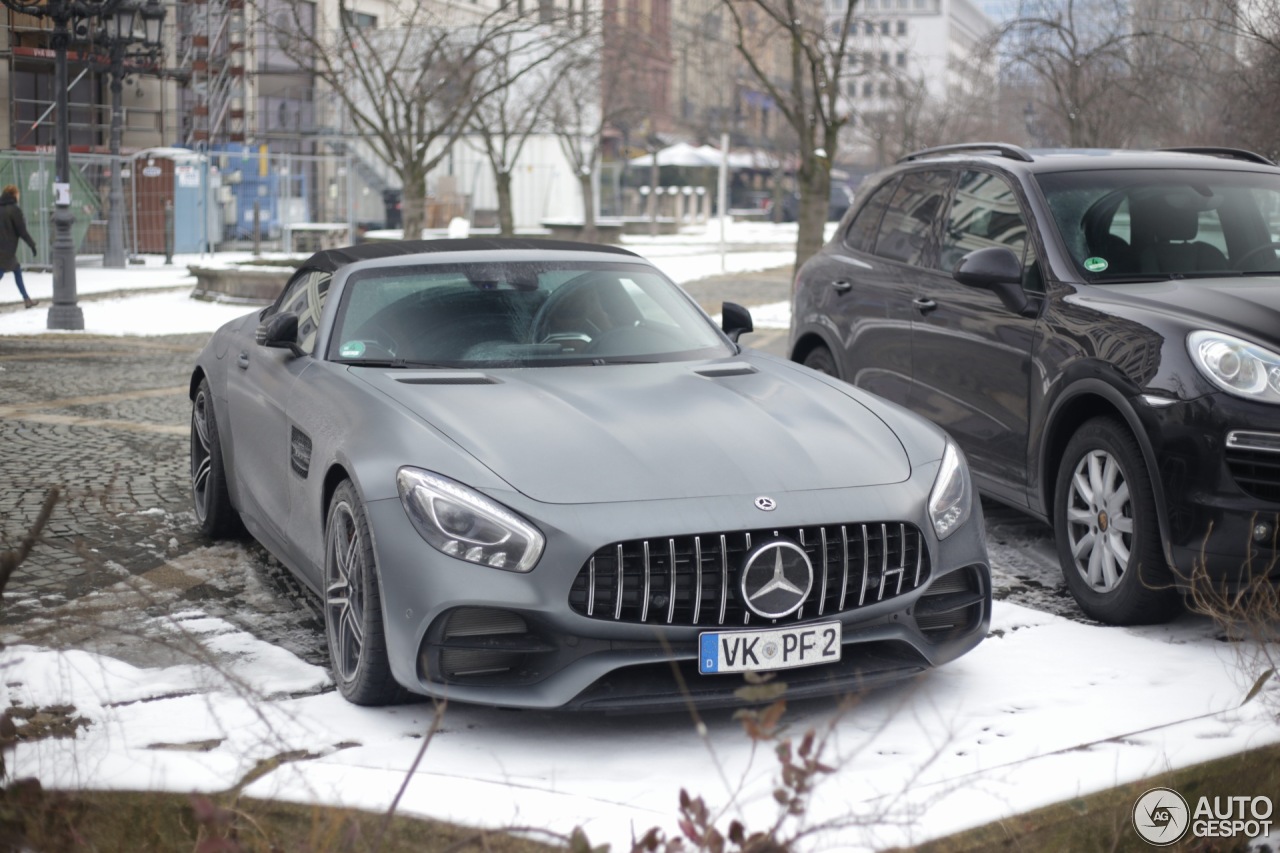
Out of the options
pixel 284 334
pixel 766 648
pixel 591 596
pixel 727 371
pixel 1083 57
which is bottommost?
pixel 766 648

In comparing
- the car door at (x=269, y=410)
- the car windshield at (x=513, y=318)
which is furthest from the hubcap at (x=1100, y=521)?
the car door at (x=269, y=410)

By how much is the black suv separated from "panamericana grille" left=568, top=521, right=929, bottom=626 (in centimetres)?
143

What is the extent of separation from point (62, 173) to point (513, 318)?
13.7 meters

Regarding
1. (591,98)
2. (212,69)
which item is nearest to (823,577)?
(591,98)

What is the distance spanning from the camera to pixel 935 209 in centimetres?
746

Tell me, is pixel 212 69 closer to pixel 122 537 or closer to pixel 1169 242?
pixel 122 537

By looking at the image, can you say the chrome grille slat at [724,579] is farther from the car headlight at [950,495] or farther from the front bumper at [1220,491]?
the front bumper at [1220,491]

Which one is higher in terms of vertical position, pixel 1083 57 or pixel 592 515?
pixel 1083 57

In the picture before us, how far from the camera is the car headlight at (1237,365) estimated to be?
5.11 m

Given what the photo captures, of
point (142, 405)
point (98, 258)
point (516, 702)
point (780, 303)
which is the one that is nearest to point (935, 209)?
point (516, 702)

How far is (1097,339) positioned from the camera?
5.71 metres

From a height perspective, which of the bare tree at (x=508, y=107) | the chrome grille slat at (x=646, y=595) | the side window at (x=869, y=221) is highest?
the bare tree at (x=508, y=107)

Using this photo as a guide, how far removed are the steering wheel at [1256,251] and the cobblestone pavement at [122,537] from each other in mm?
1467

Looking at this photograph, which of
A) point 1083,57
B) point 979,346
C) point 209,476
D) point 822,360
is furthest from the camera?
point 1083,57
